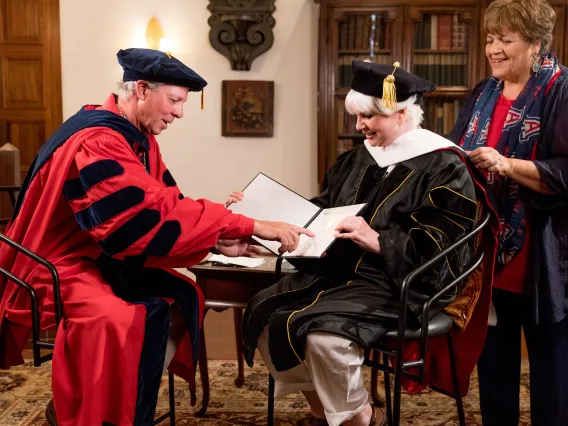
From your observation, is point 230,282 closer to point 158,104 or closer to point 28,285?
point 158,104

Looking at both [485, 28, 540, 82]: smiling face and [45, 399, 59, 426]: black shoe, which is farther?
[485, 28, 540, 82]: smiling face

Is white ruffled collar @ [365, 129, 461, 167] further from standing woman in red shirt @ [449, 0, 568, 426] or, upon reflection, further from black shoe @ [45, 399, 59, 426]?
black shoe @ [45, 399, 59, 426]

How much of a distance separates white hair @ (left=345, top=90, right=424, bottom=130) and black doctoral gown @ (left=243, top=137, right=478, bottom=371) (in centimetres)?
17

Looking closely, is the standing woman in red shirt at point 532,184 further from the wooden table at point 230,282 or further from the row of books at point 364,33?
the row of books at point 364,33

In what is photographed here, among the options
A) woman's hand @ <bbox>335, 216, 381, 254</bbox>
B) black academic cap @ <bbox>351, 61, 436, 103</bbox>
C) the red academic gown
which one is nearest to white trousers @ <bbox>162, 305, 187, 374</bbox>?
the red academic gown

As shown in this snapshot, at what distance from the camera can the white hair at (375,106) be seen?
7.47 feet

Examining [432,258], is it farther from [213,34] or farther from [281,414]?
[213,34]

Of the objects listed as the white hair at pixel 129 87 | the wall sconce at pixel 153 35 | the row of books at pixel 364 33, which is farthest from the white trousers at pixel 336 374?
the wall sconce at pixel 153 35

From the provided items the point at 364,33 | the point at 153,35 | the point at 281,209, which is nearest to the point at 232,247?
the point at 281,209

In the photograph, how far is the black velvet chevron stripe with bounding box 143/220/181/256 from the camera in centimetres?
201

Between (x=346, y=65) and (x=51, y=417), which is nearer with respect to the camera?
(x=51, y=417)

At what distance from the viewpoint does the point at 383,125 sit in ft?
7.59

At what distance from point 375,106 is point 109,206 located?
3.06 ft

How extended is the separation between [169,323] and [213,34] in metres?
3.61
